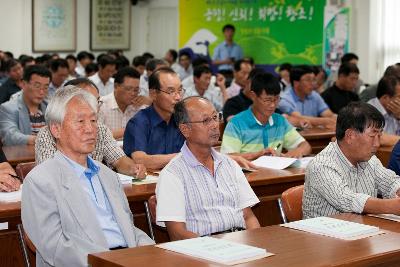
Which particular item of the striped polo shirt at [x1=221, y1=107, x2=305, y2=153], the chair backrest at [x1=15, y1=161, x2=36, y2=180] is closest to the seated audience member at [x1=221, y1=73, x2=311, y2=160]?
the striped polo shirt at [x1=221, y1=107, x2=305, y2=153]

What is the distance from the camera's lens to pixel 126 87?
6062 mm

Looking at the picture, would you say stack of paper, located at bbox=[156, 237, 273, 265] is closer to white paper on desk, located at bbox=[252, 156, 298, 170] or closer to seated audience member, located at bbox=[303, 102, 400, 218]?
seated audience member, located at bbox=[303, 102, 400, 218]

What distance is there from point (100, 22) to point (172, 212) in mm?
12278

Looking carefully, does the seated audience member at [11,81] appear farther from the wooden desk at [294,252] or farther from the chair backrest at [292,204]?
the wooden desk at [294,252]

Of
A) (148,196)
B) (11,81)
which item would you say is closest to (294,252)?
(148,196)

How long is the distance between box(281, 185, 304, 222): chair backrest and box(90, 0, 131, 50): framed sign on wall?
11924mm

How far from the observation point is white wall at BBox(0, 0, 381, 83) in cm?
1137

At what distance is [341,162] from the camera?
11.5 ft

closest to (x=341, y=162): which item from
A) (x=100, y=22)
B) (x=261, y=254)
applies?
(x=261, y=254)

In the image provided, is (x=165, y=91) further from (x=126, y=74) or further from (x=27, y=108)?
(x=27, y=108)

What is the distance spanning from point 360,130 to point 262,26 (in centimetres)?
946

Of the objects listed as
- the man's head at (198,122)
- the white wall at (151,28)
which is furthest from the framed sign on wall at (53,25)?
the man's head at (198,122)

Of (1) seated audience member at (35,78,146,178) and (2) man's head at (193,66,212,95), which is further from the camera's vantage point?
(2) man's head at (193,66,212,95)

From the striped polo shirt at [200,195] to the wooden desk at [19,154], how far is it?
1.66m
